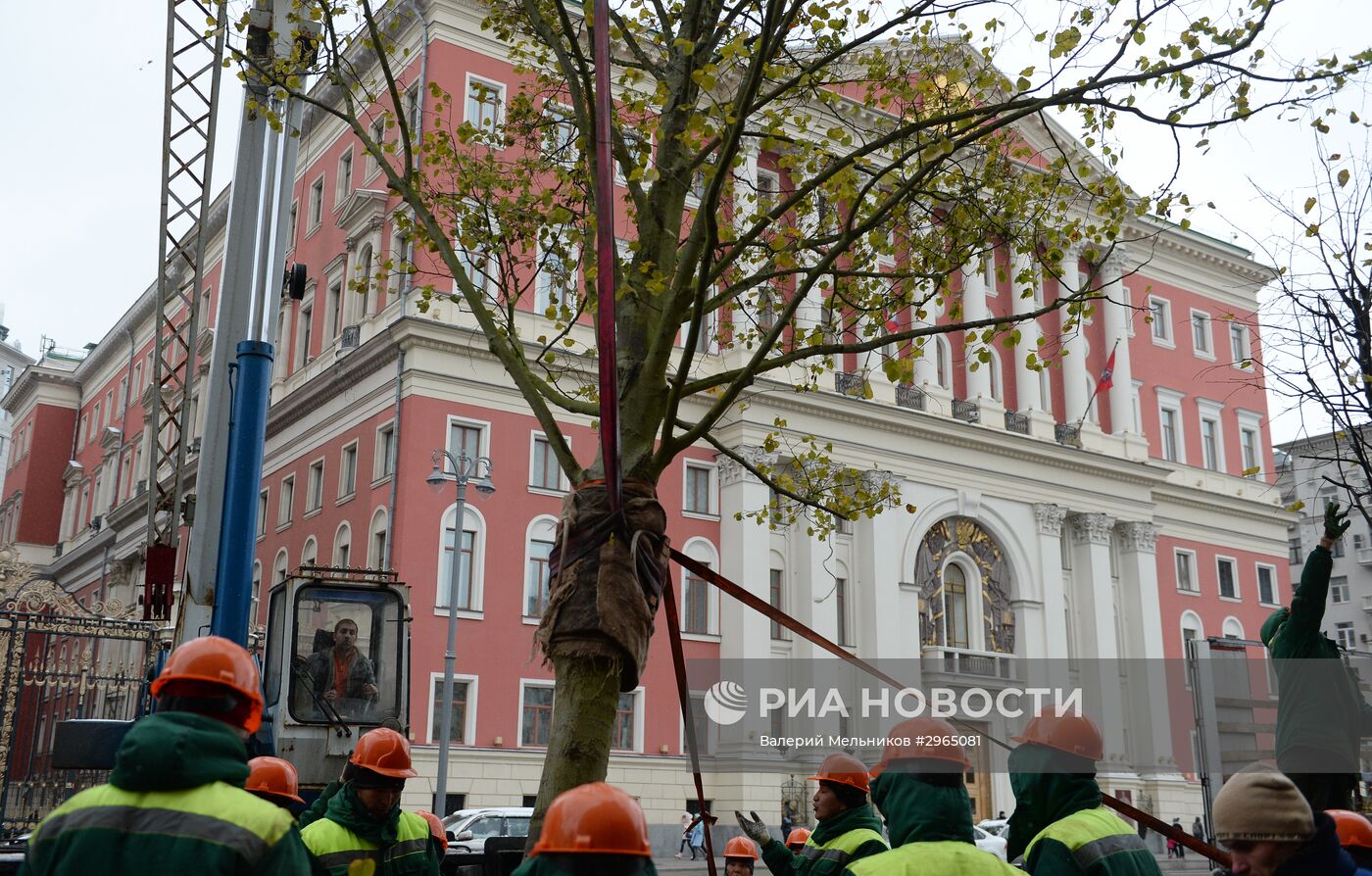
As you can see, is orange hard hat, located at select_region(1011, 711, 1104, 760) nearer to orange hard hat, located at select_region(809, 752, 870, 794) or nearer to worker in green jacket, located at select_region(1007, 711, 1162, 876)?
worker in green jacket, located at select_region(1007, 711, 1162, 876)

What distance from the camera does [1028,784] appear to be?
15.4 ft

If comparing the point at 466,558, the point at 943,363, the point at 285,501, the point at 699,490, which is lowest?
the point at 466,558

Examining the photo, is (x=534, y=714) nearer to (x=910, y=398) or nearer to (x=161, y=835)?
(x=910, y=398)

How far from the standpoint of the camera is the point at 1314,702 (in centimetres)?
678

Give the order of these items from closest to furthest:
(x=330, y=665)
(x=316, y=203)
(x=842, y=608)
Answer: (x=330, y=665)
(x=842, y=608)
(x=316, y=203)

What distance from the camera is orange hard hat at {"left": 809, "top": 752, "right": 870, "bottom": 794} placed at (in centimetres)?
622

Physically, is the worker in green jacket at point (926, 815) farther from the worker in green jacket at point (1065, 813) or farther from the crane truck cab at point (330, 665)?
the crane truck cab at point (330, 665)

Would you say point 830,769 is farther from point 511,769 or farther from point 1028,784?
point 511,769

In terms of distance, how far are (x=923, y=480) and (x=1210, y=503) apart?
15211 mm

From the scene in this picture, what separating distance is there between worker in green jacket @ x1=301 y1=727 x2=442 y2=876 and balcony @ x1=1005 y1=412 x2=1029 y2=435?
1535 inches

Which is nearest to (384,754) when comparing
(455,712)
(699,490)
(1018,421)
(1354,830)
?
(1354,830)

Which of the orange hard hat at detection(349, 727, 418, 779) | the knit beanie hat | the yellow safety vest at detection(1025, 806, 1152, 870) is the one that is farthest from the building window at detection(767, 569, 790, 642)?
the knit beanie hat

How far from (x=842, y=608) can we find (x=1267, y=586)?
848 inches

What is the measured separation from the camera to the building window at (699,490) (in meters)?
35.7
